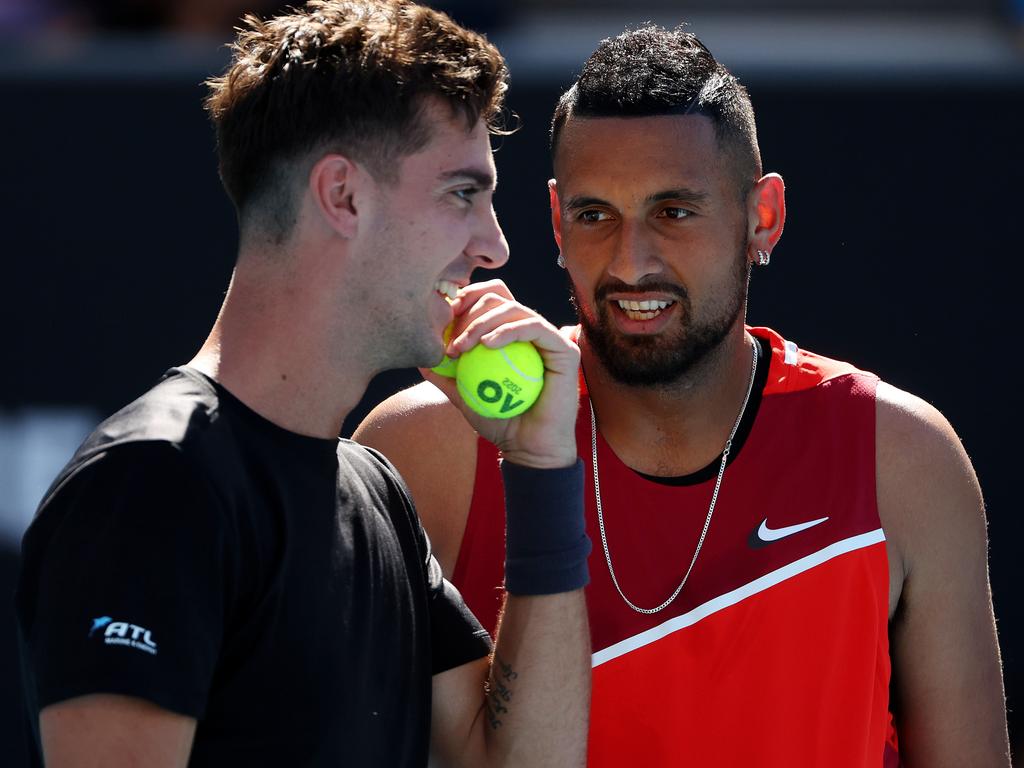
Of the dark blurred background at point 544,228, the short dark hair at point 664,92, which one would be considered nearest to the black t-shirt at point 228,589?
the short dark hair at point 664,92

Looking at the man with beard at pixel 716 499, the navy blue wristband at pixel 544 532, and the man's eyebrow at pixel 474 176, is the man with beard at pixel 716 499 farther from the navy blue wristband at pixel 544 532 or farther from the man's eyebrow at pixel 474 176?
the man's eyebrow at pixel 474 176

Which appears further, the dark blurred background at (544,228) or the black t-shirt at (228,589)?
the dark blurred background at (544,228)

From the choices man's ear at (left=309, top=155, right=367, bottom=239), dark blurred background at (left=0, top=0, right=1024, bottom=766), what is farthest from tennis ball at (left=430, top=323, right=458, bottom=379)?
dark blurred background at (left=0, top=0, right=1024, bottom=766)

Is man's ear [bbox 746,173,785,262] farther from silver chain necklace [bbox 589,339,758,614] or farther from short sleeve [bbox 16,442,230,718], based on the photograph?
short sleeve [bbox 16,442,230,718]

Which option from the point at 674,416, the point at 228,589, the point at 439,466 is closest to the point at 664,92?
the point at 674,416

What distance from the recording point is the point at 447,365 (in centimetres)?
273

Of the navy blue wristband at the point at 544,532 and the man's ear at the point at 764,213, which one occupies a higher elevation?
the man's ear at the point at 764,213

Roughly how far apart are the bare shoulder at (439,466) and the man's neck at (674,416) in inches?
12.5

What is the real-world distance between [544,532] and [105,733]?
3.12 feet

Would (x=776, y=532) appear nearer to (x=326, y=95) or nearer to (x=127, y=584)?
(x=326, y=95)

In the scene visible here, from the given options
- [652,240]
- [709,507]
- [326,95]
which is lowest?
[709,507]

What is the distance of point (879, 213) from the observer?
16.5ft

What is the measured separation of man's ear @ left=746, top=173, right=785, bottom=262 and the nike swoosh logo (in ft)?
1.97

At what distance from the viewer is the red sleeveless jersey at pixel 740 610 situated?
2.92 m
